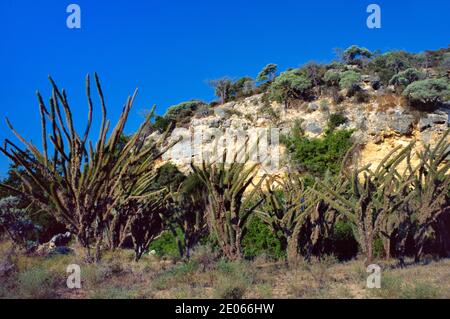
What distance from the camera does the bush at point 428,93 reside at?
70.6ft

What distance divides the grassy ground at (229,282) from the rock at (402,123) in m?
15.2

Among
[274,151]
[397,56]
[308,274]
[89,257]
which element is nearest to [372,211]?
[308,274]

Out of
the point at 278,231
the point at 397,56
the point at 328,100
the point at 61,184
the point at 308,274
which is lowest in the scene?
the point at 308,274

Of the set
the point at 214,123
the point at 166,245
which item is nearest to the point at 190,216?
the point at 166,245

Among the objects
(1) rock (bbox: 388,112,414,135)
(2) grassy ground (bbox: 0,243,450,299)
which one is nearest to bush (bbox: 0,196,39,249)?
(2) grassy ground (bbox: 0,243,450,299)

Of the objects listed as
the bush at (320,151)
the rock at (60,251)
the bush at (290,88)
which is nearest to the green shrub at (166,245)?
the rock at (60,251)

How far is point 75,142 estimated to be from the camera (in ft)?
23.0

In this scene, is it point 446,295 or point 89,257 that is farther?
point 89,257

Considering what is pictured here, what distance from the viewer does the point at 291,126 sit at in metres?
24.9

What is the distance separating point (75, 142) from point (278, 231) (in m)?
4.78

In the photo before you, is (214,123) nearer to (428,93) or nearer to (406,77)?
(406,77)

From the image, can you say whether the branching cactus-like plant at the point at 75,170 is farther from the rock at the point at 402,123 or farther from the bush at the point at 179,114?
the bush at the point at 179,114

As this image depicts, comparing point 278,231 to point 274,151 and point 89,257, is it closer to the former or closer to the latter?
point 89,257

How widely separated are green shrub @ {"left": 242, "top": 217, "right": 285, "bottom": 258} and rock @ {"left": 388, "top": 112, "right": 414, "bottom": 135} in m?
14.2
